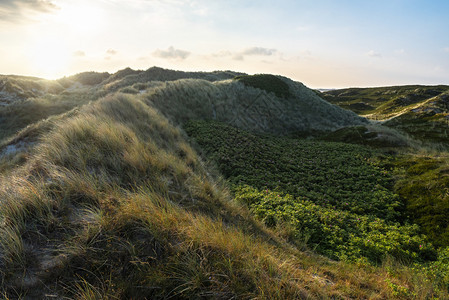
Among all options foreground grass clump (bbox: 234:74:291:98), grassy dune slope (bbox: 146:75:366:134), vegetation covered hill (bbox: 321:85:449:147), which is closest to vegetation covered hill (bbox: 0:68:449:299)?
grassy dune slope (bbox: 146:75:366:134)

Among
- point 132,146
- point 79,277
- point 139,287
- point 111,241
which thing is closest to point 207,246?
point 139,287

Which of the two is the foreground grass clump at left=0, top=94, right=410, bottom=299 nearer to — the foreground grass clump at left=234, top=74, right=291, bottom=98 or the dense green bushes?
the dense green bushes

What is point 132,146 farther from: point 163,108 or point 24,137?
point 163,108

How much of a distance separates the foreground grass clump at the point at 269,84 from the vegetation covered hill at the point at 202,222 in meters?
23.7

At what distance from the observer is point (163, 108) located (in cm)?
1705

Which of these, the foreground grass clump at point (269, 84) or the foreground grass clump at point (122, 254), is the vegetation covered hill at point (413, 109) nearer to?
the foreground grass clump at point (269, 84)

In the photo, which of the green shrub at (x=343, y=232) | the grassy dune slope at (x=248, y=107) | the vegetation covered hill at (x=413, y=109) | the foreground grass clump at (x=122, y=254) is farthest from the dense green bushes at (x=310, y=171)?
the vegetation covered hill at (x=413, y=109)

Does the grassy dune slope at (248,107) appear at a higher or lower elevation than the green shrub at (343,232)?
higher

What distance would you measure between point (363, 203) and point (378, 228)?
1936 mm

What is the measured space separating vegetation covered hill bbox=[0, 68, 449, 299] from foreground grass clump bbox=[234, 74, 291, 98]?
23.7m

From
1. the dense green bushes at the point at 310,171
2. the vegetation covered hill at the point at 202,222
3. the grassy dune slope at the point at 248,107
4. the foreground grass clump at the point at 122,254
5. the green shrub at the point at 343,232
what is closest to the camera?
the foreground grass clump at the point at 122,254

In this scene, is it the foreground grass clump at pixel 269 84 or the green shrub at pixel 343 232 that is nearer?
the green shrub at pixel 343 232

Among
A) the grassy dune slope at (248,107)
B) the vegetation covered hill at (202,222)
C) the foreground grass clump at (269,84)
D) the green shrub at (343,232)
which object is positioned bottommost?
the green shrub at (343,232)

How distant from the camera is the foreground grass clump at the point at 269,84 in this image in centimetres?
3403
